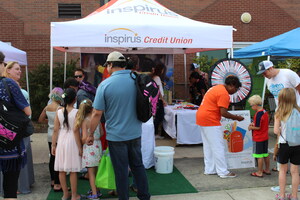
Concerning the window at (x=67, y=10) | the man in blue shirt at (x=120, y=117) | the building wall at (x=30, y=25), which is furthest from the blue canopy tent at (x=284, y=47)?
the building wall at (x=30, y=25)

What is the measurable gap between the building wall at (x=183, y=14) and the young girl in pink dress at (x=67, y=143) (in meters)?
7.98

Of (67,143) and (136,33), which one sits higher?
(136,33)

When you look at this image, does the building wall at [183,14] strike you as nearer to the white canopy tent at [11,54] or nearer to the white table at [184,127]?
the white canopy tent at [11,54]

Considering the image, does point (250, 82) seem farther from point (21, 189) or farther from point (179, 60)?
point (179, 60)

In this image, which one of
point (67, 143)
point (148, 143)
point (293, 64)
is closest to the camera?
point (67, 143)

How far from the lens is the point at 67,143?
4242 millimetres

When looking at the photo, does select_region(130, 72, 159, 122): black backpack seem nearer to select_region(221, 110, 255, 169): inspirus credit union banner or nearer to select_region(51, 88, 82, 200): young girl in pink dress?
select_region(51, 88, 82, 200): young girl in pink dress

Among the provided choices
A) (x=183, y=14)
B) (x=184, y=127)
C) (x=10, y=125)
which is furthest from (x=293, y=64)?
(x=10, y=125)

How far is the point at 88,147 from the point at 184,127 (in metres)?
3.22

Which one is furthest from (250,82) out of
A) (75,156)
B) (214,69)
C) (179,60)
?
(179,60)

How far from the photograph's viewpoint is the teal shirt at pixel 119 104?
12.1 feet

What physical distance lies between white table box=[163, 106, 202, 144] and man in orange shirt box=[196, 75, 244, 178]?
1762mm

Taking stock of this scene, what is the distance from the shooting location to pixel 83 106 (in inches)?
168

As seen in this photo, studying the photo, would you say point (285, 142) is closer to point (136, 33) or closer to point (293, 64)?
point (136, 33)
